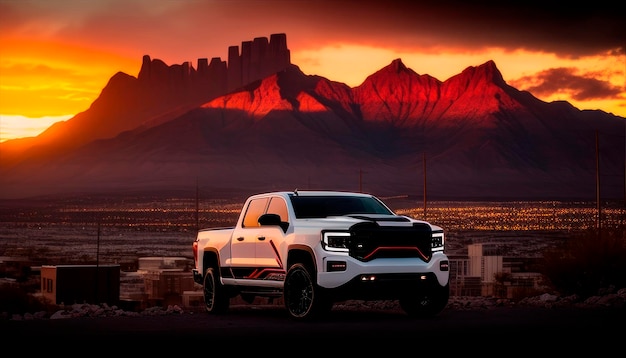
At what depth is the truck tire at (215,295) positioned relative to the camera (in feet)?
76.1

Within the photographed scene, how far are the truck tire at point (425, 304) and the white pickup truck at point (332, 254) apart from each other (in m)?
0.02

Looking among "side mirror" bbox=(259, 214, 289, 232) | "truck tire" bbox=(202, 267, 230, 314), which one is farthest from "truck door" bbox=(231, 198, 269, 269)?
"side mirror" bbox=(259, 214, 289, 232)

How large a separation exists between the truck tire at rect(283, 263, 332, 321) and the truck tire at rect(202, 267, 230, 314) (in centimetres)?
269

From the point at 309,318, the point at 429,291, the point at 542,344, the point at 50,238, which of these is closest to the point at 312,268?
the point at 309,318

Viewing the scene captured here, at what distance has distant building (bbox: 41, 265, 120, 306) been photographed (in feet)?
209

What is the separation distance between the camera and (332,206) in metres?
21.8

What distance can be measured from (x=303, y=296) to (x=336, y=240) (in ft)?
3.89

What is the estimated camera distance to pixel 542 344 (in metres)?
16.6

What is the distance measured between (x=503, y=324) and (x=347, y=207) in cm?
361

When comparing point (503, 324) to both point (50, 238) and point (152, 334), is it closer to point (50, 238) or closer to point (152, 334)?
point (152, 334)

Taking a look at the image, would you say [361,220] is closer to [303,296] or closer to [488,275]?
[303,296]

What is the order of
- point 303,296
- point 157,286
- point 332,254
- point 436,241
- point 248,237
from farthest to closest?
point 157,286 < point 248,237 < point 436,241 < point 303,296 < point 332,254

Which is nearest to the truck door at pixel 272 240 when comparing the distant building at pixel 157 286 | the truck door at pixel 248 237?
the truck door at pixel 248 237

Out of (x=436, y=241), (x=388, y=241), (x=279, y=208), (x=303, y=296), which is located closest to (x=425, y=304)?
(x=436, y=241)
